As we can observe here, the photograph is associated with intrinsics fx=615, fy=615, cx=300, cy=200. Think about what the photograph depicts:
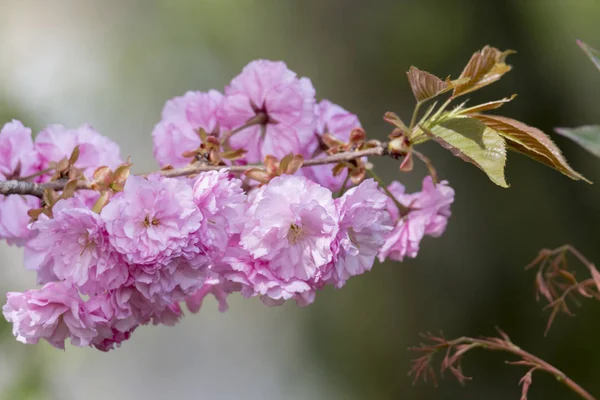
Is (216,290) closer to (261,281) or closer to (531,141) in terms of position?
(261,281)

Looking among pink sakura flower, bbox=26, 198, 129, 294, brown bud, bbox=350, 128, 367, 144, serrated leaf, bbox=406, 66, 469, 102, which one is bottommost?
pink sakura flower, bbox=26, 198, 129, 294

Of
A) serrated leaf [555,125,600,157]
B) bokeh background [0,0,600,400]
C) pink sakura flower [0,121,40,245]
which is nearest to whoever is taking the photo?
serrated leaf [555,125,600,157]

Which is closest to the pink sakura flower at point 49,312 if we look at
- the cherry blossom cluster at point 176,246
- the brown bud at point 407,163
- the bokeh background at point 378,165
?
the cherry blossom cluster at point 176,246

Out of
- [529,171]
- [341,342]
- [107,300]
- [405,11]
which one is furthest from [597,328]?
[107,300]

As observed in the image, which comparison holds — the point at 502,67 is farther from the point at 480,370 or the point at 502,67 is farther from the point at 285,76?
the point at 480,370

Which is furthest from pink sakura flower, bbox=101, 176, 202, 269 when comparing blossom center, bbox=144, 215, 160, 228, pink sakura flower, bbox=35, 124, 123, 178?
pink sakura flower, bbox=35, 124, 123, 178

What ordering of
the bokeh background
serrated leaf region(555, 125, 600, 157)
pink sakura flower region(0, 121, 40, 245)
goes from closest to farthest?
1. serrated leaf region(555, 125, 600, 157)
2. pink sakura flower region(0, 121, 40, 245)
3. the bokeh background

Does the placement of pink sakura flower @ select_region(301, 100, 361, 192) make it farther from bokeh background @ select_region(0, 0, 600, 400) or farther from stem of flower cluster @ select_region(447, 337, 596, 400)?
bokeh background @ select_region(0, 0, 600, 400)
